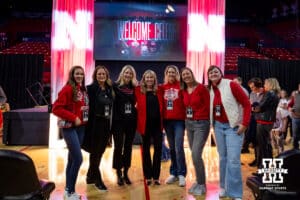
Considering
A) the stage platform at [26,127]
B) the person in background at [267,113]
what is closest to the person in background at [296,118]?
the person in background at [267,113]

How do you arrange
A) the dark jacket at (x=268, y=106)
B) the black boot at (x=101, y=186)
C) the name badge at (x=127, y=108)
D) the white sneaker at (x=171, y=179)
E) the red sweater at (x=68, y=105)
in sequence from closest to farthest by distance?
the red sweater at (x=68, y=105) → the black boot at (x=101, y=186) → the name badge at (x=127, y=108) → the white sneaker at (x=171, y=179) → the dark jacket at (x=268, y=106)

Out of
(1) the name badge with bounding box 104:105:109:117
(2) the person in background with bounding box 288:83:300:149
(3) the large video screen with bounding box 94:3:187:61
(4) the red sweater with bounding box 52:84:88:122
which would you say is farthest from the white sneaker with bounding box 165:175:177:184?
(3) the large video screen with bounding box 94:3:187:61

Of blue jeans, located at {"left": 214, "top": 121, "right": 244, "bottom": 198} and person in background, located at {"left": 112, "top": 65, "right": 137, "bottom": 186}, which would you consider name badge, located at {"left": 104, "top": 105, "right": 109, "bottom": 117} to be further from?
blue jeans, located at {"left": 214, "top": 121, "right": 244, "bottom": 198}

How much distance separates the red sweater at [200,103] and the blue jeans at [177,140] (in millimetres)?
390

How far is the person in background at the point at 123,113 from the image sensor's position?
406 cm

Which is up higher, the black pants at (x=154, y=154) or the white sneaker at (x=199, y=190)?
the black pants at (x=154, y=154)

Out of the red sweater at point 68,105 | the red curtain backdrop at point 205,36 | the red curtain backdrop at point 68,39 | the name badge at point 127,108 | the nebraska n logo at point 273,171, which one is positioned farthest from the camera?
the red curtain backdrop at point 205,36

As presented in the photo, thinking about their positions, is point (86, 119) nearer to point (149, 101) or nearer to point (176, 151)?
point (149, 101)

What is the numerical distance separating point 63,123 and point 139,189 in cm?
125

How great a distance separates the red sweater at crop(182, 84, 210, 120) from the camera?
147 inches

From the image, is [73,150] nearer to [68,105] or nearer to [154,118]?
[68,105]

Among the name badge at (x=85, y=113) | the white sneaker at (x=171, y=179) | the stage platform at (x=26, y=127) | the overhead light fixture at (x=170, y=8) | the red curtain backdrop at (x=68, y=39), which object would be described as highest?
the overhead light fixture at (x=170, y=8)

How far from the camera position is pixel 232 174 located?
3500mm

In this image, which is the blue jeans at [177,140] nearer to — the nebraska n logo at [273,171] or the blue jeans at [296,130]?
the nebraska n logo at [273,171]
